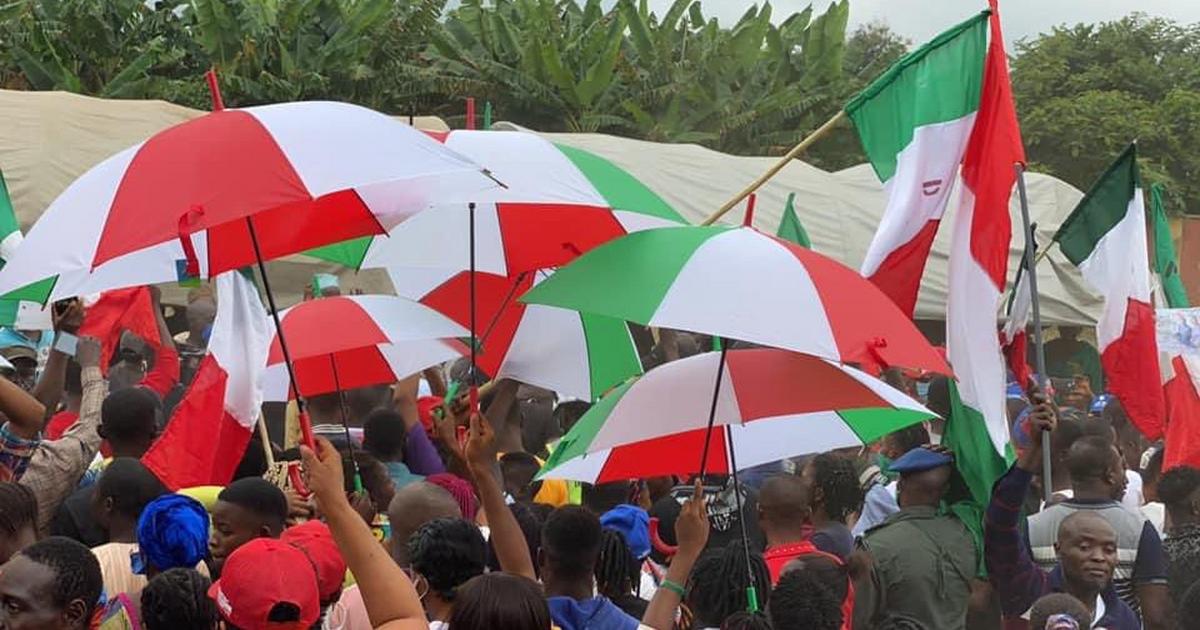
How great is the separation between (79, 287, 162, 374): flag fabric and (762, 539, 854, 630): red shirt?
10.9ft

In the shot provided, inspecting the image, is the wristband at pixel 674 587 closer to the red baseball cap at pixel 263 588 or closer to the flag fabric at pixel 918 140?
the red baseball cap at pixel 263 588

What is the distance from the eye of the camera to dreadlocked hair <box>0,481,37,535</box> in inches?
213

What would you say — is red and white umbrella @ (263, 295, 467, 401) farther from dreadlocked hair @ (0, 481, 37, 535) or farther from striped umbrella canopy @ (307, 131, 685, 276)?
dreadlocked hair @ (0, 481, 37, 535)

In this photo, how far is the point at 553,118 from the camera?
24.8 metres

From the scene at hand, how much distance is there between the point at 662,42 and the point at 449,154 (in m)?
21.1

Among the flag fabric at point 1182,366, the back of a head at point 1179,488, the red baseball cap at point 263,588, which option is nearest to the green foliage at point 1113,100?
the flag fabric at point 1182,366

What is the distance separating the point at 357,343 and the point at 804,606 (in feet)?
7.75

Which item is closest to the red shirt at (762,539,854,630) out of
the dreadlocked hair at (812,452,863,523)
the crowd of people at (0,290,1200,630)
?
the crowd of people at (0,290,1200,630)

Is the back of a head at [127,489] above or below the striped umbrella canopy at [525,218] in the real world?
below

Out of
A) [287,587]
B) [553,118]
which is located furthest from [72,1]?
[287,587]

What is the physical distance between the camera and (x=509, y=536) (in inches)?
200

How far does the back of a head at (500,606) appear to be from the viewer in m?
3.80

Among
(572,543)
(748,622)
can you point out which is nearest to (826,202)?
(572,543)

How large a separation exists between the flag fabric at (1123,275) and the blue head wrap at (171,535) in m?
4.45
